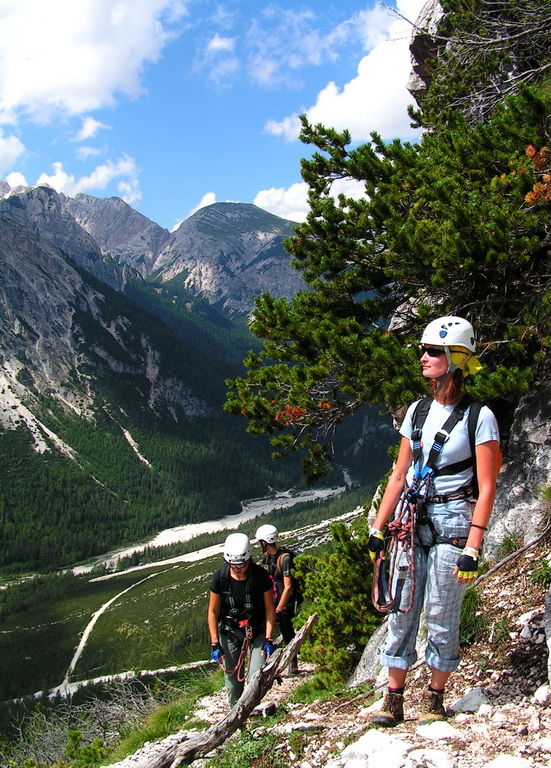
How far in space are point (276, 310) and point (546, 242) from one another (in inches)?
208

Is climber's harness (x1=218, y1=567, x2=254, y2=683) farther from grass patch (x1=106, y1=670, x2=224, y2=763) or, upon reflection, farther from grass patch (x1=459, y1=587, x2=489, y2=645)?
grass patch (x1=459, y1=587, x2=489, y2=645)

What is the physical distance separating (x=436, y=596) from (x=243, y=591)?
3407 millimetres

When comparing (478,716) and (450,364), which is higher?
(450,364)

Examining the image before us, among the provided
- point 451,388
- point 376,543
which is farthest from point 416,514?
point 451,388

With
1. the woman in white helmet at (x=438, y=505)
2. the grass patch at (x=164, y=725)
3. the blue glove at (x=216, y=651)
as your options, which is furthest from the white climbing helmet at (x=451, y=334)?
the grass patch at (x=164, y=725)

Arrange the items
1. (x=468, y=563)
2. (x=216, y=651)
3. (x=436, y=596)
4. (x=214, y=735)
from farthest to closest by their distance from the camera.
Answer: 1. (x=216, y=651)
2. (x=214, y=735)
3. (x=436, y=596)
4. (x=468, y=563)

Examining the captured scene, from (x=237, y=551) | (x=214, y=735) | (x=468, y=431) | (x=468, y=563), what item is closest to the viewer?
(x=468, y=563)

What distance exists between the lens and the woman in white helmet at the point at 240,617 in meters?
7.08

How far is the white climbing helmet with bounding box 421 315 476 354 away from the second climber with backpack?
578cm

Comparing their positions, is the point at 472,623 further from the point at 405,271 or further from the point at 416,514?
the point at 405,271

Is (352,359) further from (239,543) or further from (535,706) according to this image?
(535,706)

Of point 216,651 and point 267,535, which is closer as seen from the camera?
point 216,651

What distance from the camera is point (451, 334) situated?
4.48 metres

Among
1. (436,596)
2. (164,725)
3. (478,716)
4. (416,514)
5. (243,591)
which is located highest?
(416,514)
